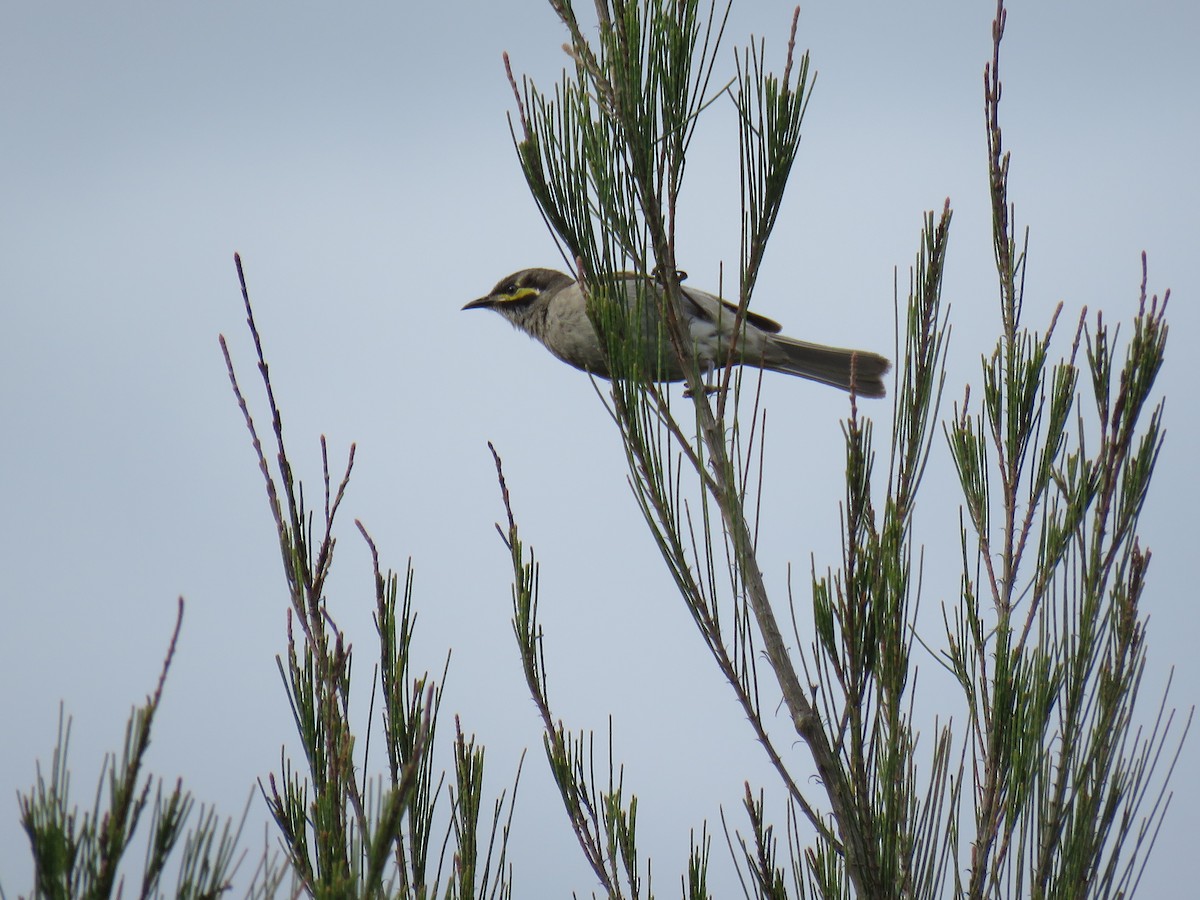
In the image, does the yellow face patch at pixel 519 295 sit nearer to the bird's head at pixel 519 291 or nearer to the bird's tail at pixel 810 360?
the bird's head at pixel 519 291

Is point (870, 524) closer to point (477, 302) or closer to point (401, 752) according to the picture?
point (401, 752)

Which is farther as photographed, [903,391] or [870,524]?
[903,391]

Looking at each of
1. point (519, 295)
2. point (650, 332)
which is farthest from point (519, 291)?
point (650, 332)

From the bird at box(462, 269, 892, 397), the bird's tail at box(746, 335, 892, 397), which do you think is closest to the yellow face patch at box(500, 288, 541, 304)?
the bird at box(462, 269, 892, 397)

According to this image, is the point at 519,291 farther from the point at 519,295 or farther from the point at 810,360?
the point at 810,360

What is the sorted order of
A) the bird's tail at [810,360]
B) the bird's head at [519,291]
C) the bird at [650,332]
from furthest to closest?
1. the bird's head at [519,291]
2. the bird's tail at [810,360]
3. the bird at [650,332]

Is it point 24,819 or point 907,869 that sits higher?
point 907,869

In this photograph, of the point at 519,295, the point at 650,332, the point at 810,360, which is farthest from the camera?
the point at 519,295

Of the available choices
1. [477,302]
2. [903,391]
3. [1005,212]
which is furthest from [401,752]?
[477,302]

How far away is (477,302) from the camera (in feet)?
26.0

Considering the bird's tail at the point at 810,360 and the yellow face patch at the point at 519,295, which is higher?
the yellow face patch at the point at 519,295

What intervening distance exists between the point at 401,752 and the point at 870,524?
48.9 inches

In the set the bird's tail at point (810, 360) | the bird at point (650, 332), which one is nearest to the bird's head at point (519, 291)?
the bird at point (650, 332)

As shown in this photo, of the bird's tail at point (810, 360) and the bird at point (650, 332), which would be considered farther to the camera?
the bird's tail at point (810, 360)
